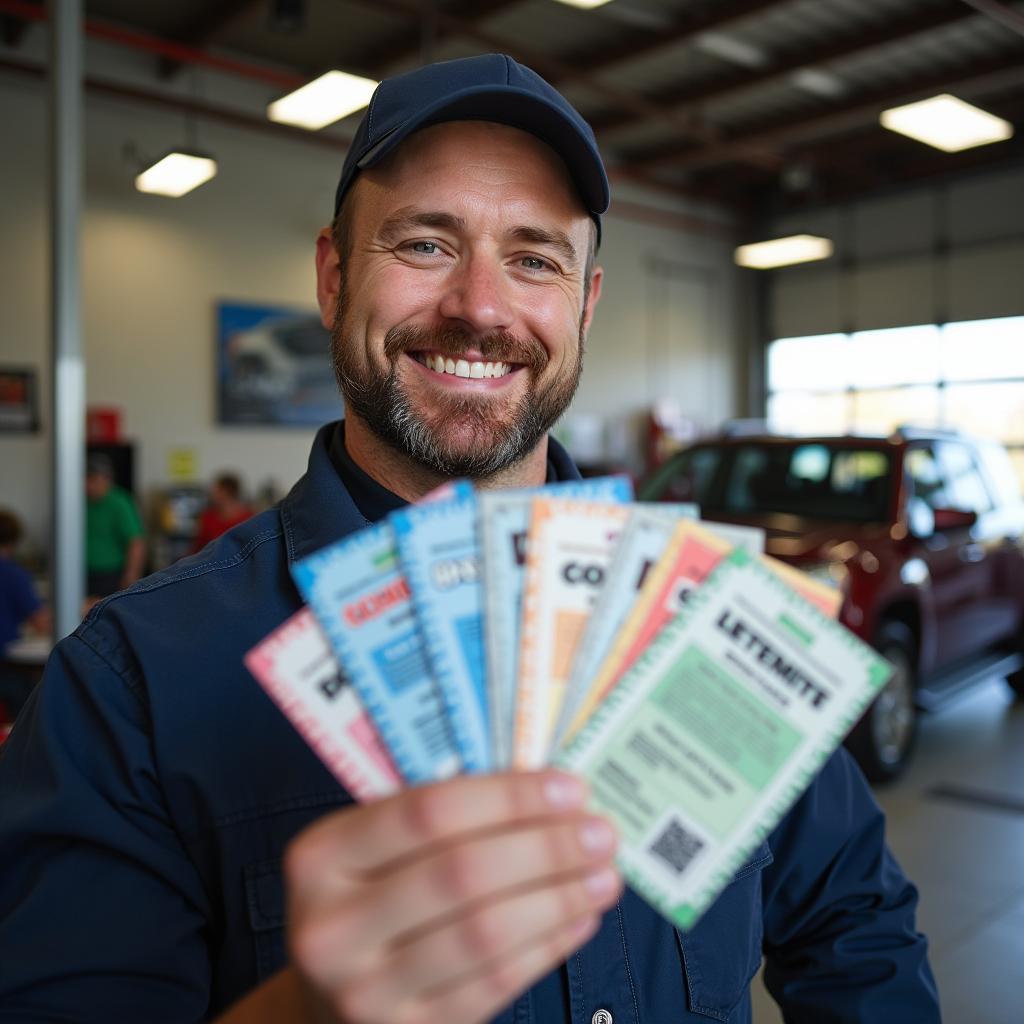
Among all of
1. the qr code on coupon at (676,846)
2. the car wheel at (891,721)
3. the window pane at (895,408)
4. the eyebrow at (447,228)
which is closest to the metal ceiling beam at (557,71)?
the window pane at (895,408)

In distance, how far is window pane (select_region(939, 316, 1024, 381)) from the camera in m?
12.8

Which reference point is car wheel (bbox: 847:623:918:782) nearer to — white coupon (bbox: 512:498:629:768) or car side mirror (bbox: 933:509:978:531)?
car side mirror (bbox: 933:509:978:531)

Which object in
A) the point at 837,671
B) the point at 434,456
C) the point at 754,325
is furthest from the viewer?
the point at 754,325

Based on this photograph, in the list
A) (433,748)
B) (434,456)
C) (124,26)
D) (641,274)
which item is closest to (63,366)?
(434,456)

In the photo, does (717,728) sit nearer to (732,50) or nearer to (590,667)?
(590,667)

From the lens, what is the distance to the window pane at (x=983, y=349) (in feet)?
42.0

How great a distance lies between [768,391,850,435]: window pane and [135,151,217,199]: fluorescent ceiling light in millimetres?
8761

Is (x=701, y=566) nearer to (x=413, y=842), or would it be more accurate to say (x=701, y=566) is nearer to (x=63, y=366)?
(x=413, y=842)

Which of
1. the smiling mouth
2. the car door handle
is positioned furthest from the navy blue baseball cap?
the car door handle

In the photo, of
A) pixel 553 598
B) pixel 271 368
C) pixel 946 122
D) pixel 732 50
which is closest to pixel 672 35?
pixel 732 50

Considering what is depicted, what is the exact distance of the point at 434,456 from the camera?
1.23 m

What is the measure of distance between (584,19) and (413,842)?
10411mm

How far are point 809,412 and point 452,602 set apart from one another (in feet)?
49.1

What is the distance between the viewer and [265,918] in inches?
41.3
